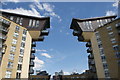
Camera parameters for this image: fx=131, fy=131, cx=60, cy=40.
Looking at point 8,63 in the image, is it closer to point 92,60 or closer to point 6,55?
point 6,55

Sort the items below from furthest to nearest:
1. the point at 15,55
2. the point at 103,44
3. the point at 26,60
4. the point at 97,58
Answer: the point at 97,58 → the point at 103,44 → the point at 26,60 → the point at 15,55

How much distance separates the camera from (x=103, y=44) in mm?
48250

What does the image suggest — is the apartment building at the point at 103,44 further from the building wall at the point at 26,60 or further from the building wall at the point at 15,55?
the building wall at the point at 15,55

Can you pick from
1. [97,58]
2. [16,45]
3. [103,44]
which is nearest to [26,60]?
[16,45]

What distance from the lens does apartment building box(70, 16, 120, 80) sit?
43.2 meters

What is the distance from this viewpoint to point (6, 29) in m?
43.1

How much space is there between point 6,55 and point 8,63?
2.50 metres

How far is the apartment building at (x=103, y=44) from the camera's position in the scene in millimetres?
43188

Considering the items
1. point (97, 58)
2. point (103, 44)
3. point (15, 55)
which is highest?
point (103, 44)

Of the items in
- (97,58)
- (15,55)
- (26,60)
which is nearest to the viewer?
(15,55)

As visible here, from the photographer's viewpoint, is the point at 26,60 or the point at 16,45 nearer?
the point at 16,45

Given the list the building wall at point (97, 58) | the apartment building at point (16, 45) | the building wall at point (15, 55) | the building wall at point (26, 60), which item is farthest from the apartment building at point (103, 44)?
the building wall at point (15, 55)

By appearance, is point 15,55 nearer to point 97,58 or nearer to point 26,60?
point 26,60

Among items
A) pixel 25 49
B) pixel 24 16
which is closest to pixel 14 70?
pixel 25 49
